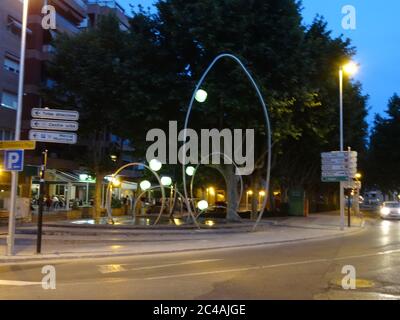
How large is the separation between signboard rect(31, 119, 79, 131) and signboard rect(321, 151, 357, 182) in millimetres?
19394

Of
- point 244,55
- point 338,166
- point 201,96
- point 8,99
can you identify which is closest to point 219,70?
point 244,55

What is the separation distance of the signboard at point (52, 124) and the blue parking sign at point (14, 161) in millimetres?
1077

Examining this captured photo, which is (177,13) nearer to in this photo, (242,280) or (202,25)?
(202,25)

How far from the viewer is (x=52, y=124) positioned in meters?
17.6

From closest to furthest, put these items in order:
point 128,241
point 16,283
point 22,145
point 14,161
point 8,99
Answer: point 16,283, point 22,145, point 14,161, point 128,241, point 8,99

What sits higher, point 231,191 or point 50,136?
point 50,136

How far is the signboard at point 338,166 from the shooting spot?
32281 millimetres

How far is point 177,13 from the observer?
2869 cm

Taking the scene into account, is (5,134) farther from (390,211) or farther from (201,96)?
(390,211)

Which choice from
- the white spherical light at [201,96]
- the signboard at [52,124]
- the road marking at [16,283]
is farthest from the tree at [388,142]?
the road marking at [16,283]

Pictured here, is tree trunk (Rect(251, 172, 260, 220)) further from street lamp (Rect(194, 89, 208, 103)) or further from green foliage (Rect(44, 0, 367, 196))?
street lamp (Rect(194, 89, 208, 103))

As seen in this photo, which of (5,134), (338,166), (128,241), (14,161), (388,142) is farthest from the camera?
(388,142)

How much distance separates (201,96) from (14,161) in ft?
42.2

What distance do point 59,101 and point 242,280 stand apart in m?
32.4
